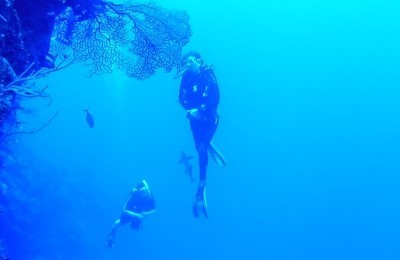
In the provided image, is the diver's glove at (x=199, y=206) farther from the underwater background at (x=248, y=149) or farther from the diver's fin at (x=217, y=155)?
the underwater background at (x=248, y=149)

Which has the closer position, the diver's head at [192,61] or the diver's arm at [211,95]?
the diver's head at [192,61]

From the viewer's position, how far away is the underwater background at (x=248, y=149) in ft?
125

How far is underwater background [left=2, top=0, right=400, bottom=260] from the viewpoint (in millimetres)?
38094

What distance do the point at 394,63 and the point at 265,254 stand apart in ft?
262

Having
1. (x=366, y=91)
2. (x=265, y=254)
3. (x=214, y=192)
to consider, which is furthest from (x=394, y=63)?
(x=265, y=254)

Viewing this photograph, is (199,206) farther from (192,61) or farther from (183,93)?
(192,61)

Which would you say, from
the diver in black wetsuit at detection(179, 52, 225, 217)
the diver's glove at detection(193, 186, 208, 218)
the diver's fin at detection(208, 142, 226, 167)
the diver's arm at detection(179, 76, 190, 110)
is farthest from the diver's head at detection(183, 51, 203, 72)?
the diver's glove at detection(193, 186, 208, 218)

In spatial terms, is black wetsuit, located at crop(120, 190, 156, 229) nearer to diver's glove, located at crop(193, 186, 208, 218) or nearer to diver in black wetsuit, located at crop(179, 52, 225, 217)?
diver's glove, located at crop(193, 186, 208, 218)

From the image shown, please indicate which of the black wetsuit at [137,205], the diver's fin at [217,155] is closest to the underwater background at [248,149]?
the black wetsuit at [137,205]

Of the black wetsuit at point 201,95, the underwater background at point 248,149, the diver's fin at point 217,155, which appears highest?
the underwater background at point 248,149

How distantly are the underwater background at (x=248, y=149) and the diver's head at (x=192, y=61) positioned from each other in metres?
12.4

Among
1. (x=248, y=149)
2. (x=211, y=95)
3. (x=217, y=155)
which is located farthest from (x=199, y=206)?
(x=248, y=149)

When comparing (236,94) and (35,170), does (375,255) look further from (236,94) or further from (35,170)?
(236,94)

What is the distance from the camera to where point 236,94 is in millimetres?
110375
